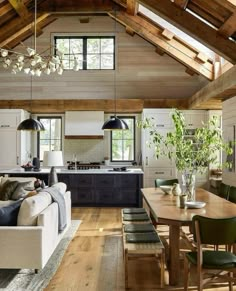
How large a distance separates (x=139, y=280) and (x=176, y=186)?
1.58 m

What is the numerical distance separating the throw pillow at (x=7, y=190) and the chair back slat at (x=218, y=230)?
4.17 metres

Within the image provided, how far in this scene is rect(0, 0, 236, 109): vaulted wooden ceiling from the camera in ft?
18.2

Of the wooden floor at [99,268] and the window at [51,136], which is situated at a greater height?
the window at [51,136]

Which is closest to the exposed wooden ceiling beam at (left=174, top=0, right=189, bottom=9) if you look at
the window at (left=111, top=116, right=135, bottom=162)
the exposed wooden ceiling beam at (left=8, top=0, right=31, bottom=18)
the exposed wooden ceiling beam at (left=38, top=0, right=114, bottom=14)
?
the exposed wooden ceiling beam at (left=38, top=0, right=114, bottom=14)

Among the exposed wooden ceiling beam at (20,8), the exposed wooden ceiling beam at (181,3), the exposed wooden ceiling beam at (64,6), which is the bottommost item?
the exposed wooden ceiling beam at (181,3)


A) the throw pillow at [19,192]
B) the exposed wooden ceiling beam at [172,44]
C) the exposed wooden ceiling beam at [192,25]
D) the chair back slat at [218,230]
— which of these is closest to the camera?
the chair back slat at [218,230]

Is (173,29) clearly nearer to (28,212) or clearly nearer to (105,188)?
(105,188)

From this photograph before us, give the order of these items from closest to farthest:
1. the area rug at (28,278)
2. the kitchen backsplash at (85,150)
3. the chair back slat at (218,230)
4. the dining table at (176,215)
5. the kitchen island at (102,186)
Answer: the chair back slat at (218,230), the dining table at (176,215), the area rug at (28,278), the kitchen island at (102,186), the kitchen backsplash at (85,150)

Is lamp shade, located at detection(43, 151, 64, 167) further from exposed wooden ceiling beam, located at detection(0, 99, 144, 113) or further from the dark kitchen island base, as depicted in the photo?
exposed wooden ceiling beam, located at detection(0, 99, 144, 113)

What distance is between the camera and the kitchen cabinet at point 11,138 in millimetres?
9344

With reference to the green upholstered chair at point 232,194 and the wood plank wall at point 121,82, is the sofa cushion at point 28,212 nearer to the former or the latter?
the green upholstered chair at point 232,194

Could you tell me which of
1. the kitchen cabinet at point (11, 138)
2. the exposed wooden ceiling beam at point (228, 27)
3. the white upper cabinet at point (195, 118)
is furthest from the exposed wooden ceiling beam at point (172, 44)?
the kitchen cabinet at point (11, 138)

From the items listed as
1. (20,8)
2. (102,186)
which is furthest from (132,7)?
(102,186)

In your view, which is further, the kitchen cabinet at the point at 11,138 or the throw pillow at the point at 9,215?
the kitchen cabinet at the point at 11,138
